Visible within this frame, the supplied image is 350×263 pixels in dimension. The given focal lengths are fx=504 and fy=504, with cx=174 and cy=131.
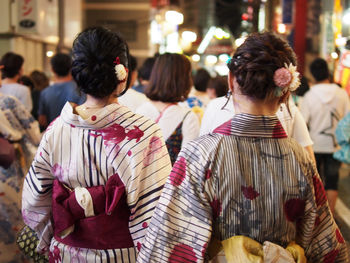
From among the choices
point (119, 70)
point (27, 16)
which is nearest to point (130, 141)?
point (119, 70)

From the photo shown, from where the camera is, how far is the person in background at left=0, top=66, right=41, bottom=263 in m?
5.15

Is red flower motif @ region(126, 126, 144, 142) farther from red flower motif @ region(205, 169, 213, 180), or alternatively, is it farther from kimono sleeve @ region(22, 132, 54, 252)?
red flower motif @ region(205, 169, 213, 180)

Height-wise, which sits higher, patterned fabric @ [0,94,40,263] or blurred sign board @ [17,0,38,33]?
blurred sign board @ [17,0,38,33]

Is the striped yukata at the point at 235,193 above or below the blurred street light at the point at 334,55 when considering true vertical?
below

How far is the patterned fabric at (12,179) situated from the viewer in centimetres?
515

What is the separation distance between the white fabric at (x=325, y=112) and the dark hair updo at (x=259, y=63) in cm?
508

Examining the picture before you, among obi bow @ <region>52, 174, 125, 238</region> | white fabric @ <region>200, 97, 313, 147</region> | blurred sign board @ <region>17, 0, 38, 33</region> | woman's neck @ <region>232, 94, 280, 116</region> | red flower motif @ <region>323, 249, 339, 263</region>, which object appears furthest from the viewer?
blurred sign board @ <region>17, 0, 38, 33</region>

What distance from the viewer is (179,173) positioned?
241 centimetres

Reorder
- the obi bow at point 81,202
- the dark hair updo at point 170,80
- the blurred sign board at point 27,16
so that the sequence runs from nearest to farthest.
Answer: the obi bow at point 81,202 → the dark hair updo at point 170,80 → the blurred sign board at point 27,16

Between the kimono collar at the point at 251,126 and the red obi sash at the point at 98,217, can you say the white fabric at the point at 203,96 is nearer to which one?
Answer: the red obi sash at the point at 98,217

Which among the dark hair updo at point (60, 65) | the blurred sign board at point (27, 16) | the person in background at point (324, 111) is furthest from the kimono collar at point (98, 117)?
the blurred sign board at point (27, 16)

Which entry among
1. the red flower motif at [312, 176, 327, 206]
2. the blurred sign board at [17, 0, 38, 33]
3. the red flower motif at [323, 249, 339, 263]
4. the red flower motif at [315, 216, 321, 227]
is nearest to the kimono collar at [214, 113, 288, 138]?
the red flower motif at [312, 176, 327, 206]

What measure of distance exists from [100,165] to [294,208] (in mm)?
1130

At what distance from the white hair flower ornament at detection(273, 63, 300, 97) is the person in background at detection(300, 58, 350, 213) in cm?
507
